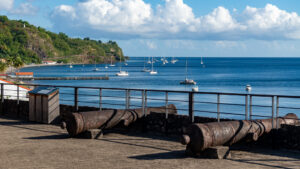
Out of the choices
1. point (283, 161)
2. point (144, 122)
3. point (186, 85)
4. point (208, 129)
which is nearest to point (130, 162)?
point (208, 129)

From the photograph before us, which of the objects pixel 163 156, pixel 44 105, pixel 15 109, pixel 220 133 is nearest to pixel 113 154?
pixel 163 156

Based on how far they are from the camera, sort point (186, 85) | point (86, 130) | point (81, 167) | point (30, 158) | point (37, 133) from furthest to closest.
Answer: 1. point (186, 85)
2. point (37, 133)
3. point (86, 130)
4. point (30, 158)
5. point (81, 167)

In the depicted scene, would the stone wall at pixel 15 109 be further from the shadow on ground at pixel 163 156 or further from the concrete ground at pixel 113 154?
the shadow on ground at pixel 163 156

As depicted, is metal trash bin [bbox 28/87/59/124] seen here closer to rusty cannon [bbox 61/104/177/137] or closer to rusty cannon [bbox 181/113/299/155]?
rusty cannon [bbox 61/104/177/137]

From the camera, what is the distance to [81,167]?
829 cm

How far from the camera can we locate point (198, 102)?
14.5m

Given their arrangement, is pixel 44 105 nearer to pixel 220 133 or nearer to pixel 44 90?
pixel 44 90

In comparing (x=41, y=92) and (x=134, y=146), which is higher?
(x=41, y=92)

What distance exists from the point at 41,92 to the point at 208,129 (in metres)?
7.65

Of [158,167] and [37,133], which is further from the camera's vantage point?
[37,133]

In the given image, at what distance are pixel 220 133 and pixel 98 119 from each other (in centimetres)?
400

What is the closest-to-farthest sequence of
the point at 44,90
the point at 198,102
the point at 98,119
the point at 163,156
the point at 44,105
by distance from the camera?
the point at 163,156
the point at 98,119
the point at 198,102
the point at 44,105
the point at 44,90

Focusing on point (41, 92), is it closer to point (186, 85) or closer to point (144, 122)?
point (144, 122)

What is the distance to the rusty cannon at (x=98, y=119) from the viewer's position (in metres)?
11.7
